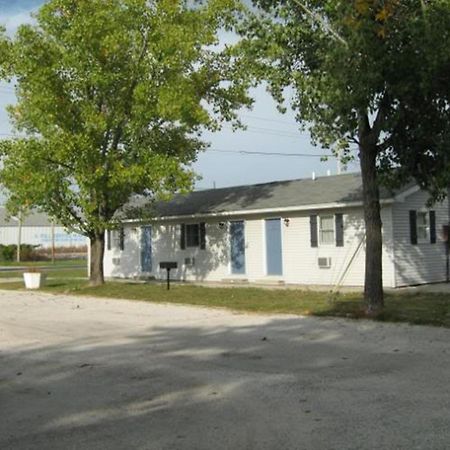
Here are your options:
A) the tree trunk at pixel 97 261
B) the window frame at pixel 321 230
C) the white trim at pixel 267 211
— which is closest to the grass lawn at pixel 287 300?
the tree trunk at pixel 97 261

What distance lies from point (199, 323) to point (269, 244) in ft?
35.4

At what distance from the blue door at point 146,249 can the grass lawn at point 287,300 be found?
5.19 m

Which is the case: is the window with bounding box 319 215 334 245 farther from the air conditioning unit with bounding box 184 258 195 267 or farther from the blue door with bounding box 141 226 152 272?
the blue door with bounding box 141 226 152 272

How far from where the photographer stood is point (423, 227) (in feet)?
72.3

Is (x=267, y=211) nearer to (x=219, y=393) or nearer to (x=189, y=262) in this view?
(x=189, y=262)

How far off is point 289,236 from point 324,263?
1.78 metres

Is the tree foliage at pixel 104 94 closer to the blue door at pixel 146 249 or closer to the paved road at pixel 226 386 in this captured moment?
the blue door at pixel 146 249

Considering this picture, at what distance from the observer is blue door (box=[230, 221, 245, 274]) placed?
987 inches

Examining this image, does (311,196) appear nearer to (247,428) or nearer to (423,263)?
(423,263)

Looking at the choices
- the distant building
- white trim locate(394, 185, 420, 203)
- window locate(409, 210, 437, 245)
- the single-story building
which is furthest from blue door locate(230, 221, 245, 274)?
the distant building

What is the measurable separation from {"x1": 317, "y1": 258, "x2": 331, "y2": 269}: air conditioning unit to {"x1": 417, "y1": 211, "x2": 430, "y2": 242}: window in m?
2.88

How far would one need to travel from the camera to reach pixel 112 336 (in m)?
12.0

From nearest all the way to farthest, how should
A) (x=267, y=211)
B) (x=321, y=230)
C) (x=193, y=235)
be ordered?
(x=321, y=230)
(x=267, y=211)
(x=193, y=235)

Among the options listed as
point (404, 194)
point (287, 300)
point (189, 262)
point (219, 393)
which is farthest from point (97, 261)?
point (219, 393)
